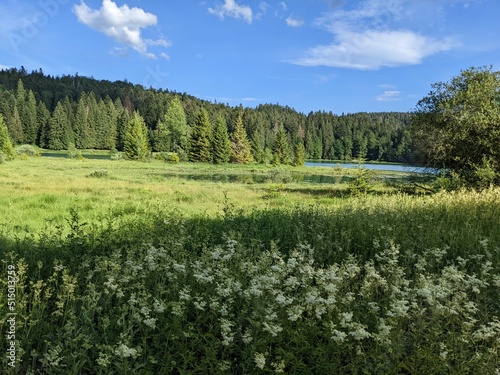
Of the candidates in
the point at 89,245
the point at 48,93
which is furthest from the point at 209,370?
the point at 48,93

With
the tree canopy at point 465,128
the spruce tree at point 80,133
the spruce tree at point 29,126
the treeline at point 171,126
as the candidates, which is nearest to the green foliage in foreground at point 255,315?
the tree canopy at point 465,128

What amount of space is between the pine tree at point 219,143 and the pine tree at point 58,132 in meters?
56.0

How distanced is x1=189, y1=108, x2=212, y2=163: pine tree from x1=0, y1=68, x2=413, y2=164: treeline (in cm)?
20

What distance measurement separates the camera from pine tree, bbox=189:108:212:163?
74375 mm

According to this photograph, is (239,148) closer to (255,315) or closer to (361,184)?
(361,184)

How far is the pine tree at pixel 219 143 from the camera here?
74.4m

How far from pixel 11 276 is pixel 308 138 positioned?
141343 millimetres

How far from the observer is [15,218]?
1094 cm

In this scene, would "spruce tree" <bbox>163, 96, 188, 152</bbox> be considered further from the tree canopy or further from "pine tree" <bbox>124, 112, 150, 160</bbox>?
the tree canopy

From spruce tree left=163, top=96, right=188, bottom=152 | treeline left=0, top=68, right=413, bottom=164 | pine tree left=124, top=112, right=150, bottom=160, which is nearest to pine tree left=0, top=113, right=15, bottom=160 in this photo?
pine tree left=124, top=112, right=150, bottom=160

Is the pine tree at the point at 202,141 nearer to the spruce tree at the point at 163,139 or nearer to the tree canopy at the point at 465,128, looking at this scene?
the spruce tree at the point at 163,139

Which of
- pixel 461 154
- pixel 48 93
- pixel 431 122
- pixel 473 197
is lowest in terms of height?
pixel 473 197

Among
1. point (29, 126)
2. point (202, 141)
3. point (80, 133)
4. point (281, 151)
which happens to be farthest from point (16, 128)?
point (281, 151)

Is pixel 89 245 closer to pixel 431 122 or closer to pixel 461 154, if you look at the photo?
pixel 461 154
